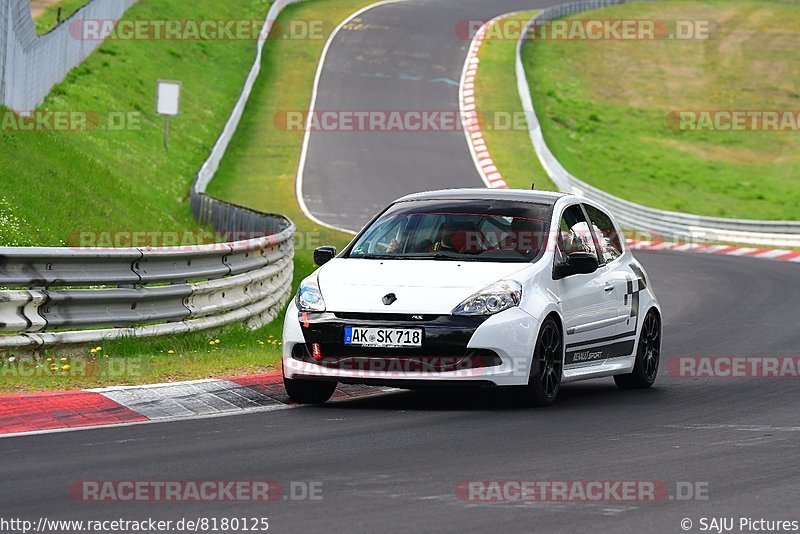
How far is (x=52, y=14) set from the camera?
48844mm

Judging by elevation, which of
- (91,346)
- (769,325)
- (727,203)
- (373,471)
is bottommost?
(727,203)

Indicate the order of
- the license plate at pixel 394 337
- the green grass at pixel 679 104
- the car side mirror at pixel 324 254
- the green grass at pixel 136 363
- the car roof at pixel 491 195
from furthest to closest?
the green grass at pixel 679 104, the car roof at pixel 491 195, the car side mirror at pixel 324 254, the green grass at pixel 136 363, the license plate at pixel 394 337

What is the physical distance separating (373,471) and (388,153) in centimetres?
3688

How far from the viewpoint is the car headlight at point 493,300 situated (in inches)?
416

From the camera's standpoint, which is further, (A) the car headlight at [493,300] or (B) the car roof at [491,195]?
(B) the car roof at [491,195]

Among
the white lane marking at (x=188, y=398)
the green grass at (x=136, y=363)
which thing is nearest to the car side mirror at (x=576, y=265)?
the white lane marking at (x=188, y=398)

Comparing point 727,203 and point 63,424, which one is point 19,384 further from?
point 727,203

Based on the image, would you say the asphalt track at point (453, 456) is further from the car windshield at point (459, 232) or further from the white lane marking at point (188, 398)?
the car windshield at point (459, 232)

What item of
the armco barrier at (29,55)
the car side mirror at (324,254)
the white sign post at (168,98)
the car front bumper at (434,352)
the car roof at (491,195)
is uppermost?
the car roof at (491,195)

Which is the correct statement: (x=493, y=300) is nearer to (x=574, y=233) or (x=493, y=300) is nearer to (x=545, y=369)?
(x=545, y=369)

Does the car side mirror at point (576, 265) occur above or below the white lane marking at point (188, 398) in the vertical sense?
above

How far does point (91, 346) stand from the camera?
41.0ft

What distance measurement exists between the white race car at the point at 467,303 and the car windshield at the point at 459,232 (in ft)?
0.04

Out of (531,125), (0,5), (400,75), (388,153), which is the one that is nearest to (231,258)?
(0,5)
